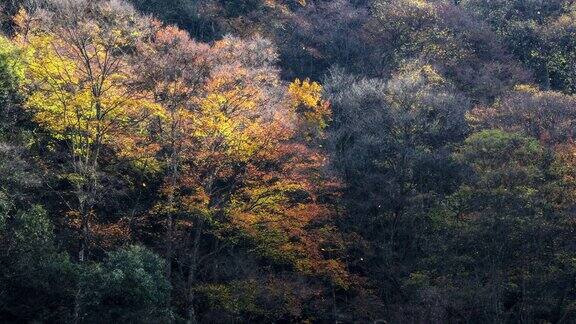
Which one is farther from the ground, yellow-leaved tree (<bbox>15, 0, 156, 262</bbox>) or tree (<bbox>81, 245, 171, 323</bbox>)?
yellow-leaved tree (<bbox>15, 0, 156, 262</bbox>)

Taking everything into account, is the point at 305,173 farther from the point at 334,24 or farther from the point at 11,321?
the point at 334,24

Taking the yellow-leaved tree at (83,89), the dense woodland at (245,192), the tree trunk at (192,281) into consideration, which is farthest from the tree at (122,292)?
the tree trunk at (192,281)

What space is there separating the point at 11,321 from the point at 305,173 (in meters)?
11.4

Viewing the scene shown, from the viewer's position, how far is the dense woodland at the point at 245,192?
19.0m

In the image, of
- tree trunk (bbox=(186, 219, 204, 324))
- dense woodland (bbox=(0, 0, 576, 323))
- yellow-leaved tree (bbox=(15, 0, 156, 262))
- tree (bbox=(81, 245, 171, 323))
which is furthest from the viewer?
tree trunk (bbox=(186, 219, 204, 324))

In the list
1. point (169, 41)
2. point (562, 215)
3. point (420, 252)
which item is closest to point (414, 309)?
point (420, 252)

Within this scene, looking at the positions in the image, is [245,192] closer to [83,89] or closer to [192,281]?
[192,281]

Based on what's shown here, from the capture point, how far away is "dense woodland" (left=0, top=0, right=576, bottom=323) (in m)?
19.0

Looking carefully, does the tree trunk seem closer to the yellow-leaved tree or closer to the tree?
the tree

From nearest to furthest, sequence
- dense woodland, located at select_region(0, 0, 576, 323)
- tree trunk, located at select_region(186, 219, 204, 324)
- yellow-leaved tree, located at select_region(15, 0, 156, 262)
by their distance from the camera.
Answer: dense woodland, located at select_region(0, 0, 576, 323) → yellow-leaved tree, located at select_region(15, 0, 156, 262) → tree trunk, located at select_region(186, 219, 204, 324)

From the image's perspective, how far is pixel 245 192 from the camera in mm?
22547

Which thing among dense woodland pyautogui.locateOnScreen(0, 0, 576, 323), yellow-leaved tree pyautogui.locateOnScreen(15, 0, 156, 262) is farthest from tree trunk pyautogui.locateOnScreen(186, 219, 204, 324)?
yellow-leaved tree pyautogui.locateOnScreen(15, 0, 156, 262)

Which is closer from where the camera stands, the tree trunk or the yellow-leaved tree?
the yellow-leaved tree

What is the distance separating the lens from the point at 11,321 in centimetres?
1812
